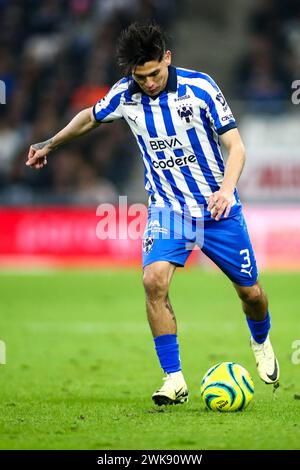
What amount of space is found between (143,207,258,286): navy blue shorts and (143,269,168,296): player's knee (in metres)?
0.18

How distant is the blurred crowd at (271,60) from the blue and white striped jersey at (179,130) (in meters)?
13.4

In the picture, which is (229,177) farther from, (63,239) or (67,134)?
(63,239)

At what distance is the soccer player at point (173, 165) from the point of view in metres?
6.39

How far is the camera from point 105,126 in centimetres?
1989

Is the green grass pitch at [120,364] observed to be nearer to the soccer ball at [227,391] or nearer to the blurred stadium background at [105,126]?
the soccer ball at [227,391]

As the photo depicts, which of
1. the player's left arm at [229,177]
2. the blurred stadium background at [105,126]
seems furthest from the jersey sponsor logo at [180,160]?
the blurred stadium background at [105,126]

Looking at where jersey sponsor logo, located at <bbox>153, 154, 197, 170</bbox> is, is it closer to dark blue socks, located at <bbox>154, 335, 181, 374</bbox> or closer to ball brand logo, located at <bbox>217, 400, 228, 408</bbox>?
dark blue socks, located at <bbox>154, 335, 181, 374</bbox>

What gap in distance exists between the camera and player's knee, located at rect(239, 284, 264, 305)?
6.86m

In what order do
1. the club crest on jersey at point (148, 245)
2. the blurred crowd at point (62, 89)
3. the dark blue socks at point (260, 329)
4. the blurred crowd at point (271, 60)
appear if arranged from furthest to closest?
the blurred crowd at point (271, 60)
the blurred crowd at point (62, 89)
the dark blue socks at point (260, 329)
the club crest on jersey at point (148, 245)

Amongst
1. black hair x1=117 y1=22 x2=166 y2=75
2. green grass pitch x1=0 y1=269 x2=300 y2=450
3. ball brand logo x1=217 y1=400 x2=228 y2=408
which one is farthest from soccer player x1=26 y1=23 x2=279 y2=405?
green grass pitch x1=0 y1=269 x2=300 y2=450

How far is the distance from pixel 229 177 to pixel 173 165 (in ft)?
1.72

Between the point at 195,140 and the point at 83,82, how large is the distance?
14762 mm

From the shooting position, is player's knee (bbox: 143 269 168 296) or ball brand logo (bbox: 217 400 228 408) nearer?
ball brand logo (bbox: 217 400 228 408)
